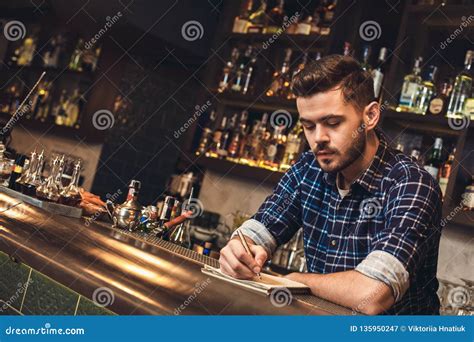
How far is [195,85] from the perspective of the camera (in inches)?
174

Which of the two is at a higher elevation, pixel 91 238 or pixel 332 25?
pixel 332 25

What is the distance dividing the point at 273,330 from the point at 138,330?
0.25 meters

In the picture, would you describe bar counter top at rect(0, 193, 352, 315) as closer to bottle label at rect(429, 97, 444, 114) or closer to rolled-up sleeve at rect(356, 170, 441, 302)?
rolled-up sleeve at rect(356, 170, 441, 302)

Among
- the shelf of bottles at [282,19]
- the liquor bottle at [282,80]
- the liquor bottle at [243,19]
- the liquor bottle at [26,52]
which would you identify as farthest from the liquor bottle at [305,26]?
the liquor bottle at [26,52]

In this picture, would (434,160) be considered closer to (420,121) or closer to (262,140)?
(420,121)

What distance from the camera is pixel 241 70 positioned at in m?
3.63

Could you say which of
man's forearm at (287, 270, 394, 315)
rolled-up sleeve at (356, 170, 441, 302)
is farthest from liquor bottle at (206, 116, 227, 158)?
man's forearm at (287, 270, 394, 315)

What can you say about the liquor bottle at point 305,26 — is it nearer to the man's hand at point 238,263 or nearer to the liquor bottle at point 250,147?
the liquor bottle at point 250,147

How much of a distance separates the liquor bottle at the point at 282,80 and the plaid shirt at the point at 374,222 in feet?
4.71

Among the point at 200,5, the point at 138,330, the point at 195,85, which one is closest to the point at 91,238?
the point at 138,330

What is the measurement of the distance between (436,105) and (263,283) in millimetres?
1741

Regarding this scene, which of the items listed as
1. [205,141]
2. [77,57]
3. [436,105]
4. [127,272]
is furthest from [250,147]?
[127,272]

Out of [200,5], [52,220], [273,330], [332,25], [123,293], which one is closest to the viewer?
[273,330]

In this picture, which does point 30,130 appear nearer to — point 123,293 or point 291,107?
point 291,107
